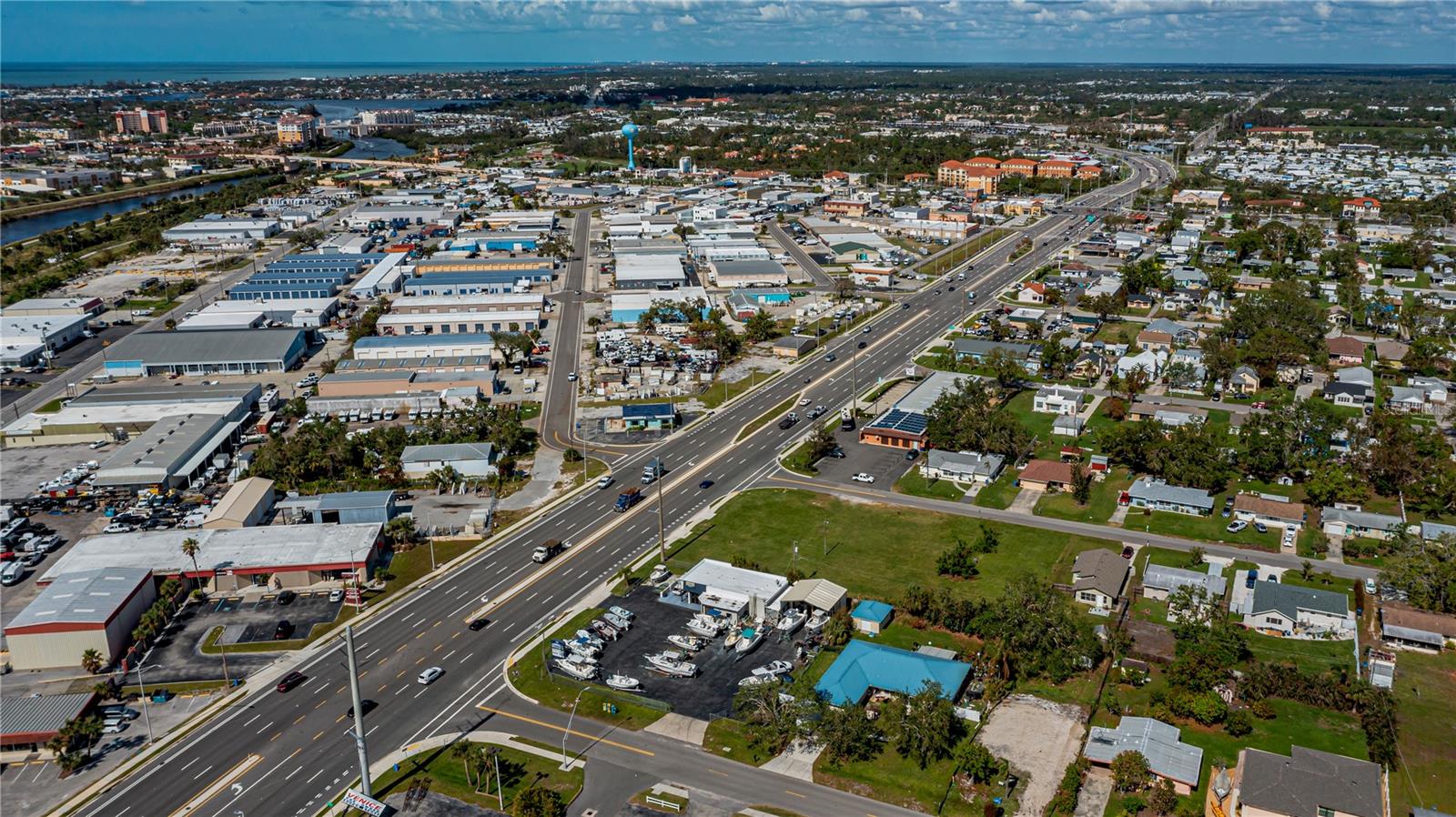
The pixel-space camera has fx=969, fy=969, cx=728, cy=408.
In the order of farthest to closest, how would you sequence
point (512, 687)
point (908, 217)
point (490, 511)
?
point (908, 217) < point (490, 511) < point (512, 687)

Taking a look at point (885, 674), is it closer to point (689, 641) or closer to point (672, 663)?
point (689, 641)

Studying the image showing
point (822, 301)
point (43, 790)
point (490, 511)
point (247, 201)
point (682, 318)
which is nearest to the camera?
point (43, 790)

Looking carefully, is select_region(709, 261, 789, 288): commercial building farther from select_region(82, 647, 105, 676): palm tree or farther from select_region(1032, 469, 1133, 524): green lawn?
select_region(82, 647, 105, 676): palm tree

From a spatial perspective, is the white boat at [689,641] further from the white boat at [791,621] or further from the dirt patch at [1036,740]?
the dirt patch at [1036,740]

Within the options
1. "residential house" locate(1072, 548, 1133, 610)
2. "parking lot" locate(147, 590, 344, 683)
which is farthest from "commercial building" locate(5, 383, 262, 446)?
"residential house" locate(1072, 548, 1133, 610)

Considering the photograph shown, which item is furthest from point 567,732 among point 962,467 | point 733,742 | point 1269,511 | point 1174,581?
point 1269,511

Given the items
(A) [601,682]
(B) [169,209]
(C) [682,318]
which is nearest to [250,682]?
(A) [601,682]

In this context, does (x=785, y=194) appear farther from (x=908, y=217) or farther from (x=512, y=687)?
(x=512, y=687)
